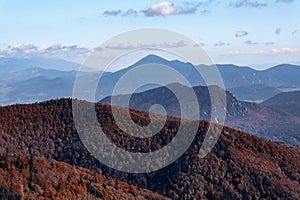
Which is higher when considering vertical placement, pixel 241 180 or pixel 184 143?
pixel 184 143

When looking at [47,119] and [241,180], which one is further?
[47,119]

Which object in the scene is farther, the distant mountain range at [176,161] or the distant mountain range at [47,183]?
the distant mountain range at [176,161]

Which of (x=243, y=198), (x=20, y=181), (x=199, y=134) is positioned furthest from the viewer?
(x=199, y=134)

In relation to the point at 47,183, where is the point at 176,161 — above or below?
below

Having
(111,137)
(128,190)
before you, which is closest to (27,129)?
(111,137)

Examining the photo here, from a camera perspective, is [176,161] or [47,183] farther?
[176,161]

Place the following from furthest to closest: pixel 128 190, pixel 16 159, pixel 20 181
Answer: pixel 128 190 → pixel 16 159 → pixel 20 181

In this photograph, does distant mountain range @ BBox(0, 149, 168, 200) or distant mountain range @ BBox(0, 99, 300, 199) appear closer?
distant mountain range @ BBox(0, 149, 168, 200)

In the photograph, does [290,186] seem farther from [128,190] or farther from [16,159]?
[16,159]
